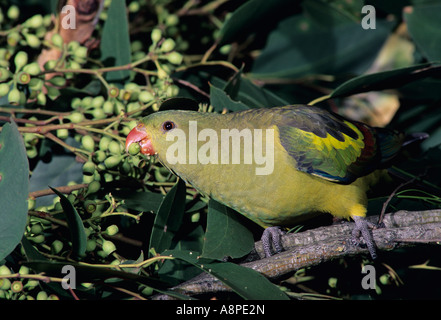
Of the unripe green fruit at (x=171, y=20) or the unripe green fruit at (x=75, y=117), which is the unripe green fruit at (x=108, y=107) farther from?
the unripe green fruit at (x=171, y=20)

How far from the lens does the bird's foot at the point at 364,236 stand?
2185 mm

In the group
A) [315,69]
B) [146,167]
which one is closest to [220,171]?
[146,167]

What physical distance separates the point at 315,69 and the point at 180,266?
1895 millimetres

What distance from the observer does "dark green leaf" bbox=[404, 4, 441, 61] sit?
3.11 m

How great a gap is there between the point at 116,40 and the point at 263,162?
4.31 ft

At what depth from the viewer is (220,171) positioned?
2.42m

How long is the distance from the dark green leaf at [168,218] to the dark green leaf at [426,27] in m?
2.07

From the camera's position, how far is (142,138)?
2344 mm

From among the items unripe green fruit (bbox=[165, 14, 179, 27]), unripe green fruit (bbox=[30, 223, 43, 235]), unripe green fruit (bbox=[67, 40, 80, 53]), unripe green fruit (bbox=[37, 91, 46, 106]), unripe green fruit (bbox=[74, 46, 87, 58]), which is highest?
unripe green fruit (bbox=[165, 14, 179, 27])

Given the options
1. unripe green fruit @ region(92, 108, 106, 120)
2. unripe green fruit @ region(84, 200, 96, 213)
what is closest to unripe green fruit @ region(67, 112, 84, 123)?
unripe green fruit @ region(92, 108, 106, 120)

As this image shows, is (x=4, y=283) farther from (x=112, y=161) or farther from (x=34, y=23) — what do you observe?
(x=34, y=23)

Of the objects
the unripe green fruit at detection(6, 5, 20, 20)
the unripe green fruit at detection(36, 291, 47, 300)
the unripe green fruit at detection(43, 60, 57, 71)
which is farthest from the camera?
the unripe green fruit at detection(6, 5, 20, 20)

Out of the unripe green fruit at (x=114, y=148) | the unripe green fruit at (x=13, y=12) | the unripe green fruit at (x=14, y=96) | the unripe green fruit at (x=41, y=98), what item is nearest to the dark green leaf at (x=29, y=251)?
the unripe green fruit at (x=114, y=148)

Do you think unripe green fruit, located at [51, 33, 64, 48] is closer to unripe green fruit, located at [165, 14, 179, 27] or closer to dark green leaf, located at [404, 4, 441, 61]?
unripe green fruit, located at [165, 14, 179, 27]
